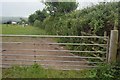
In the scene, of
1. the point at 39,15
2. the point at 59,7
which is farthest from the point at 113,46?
the point at 39,15

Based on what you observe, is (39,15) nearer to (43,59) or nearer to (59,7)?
(59,7)

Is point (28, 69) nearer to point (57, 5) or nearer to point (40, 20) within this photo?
point (57, 5)

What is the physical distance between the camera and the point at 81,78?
4.60 meters

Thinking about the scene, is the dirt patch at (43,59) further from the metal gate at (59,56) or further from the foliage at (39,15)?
the foliage at (39,15)

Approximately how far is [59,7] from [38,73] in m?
9.65

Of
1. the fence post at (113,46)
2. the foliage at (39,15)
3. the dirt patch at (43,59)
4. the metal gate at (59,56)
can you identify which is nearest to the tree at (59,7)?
the foliage at (39,15)

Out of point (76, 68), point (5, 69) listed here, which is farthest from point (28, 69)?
point (76, 68)

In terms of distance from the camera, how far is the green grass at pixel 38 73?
15.3ft

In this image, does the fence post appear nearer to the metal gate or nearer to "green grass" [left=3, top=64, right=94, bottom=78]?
the metal gate

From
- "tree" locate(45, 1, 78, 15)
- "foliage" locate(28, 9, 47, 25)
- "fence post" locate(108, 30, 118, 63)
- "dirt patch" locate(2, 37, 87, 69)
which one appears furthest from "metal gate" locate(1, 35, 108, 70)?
"foliage" locate(28, 9, 47, 25)

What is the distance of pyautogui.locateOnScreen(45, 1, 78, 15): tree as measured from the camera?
44.0ft

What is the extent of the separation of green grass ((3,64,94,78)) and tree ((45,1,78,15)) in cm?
850

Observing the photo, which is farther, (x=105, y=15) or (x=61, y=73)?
(x=105, y=15)

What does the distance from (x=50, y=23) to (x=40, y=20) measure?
344 cm
